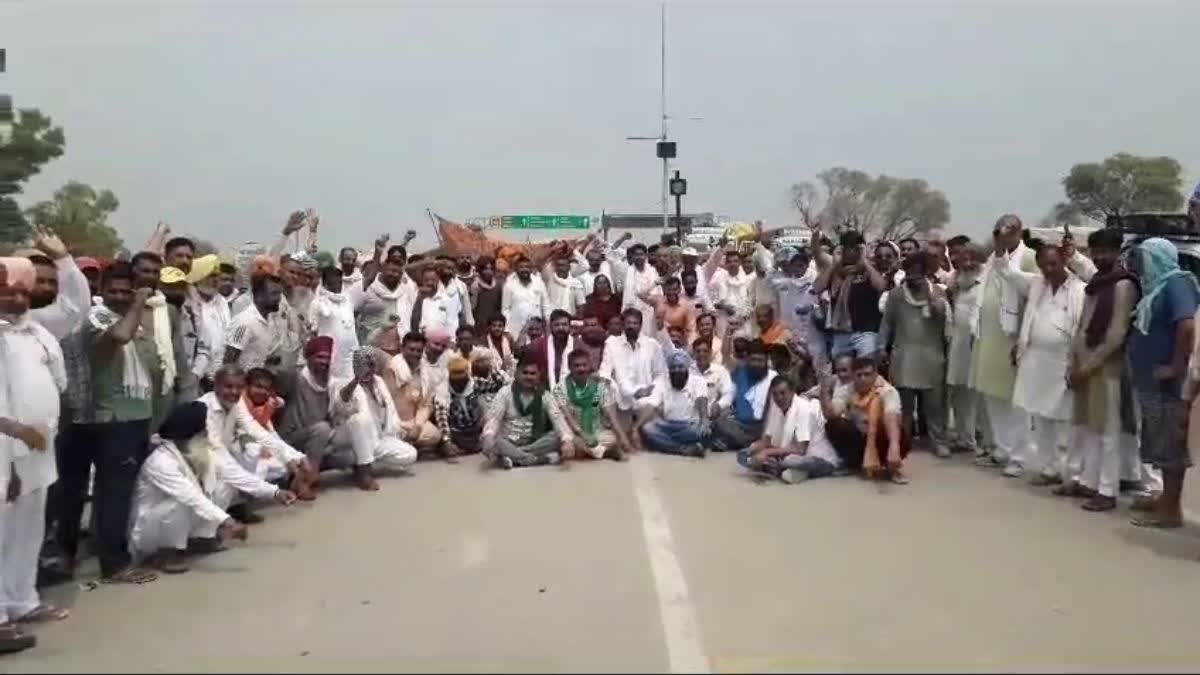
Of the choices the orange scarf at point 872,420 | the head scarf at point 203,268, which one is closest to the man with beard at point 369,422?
the head scarf at point 203,268

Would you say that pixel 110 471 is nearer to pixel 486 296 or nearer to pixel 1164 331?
pixel 1164 331

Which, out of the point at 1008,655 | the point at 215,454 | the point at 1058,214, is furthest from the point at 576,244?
the point at 1058,214

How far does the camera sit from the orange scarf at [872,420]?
849 cm

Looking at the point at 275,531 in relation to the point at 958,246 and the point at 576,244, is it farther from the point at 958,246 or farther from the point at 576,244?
the point at 576,244

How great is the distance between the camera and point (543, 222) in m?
50.1

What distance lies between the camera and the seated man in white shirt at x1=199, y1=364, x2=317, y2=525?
721cm

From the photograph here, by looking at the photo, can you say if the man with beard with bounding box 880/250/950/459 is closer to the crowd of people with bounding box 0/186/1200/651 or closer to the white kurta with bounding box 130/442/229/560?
the crowd of people with bounding box 0/186/1200/651

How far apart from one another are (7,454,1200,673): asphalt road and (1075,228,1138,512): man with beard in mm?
350

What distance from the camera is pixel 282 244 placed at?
36.4 ft

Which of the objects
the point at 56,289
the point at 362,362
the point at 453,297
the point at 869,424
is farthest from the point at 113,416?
the point at 453,297

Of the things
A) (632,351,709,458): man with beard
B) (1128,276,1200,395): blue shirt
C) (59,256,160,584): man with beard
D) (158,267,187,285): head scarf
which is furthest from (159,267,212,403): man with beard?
(1128,276,1200,395): blue shirt

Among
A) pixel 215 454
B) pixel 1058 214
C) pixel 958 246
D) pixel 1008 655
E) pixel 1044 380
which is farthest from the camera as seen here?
pixel 1058 214

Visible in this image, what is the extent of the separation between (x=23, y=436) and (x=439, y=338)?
5396mm

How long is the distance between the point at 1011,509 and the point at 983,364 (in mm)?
1861
